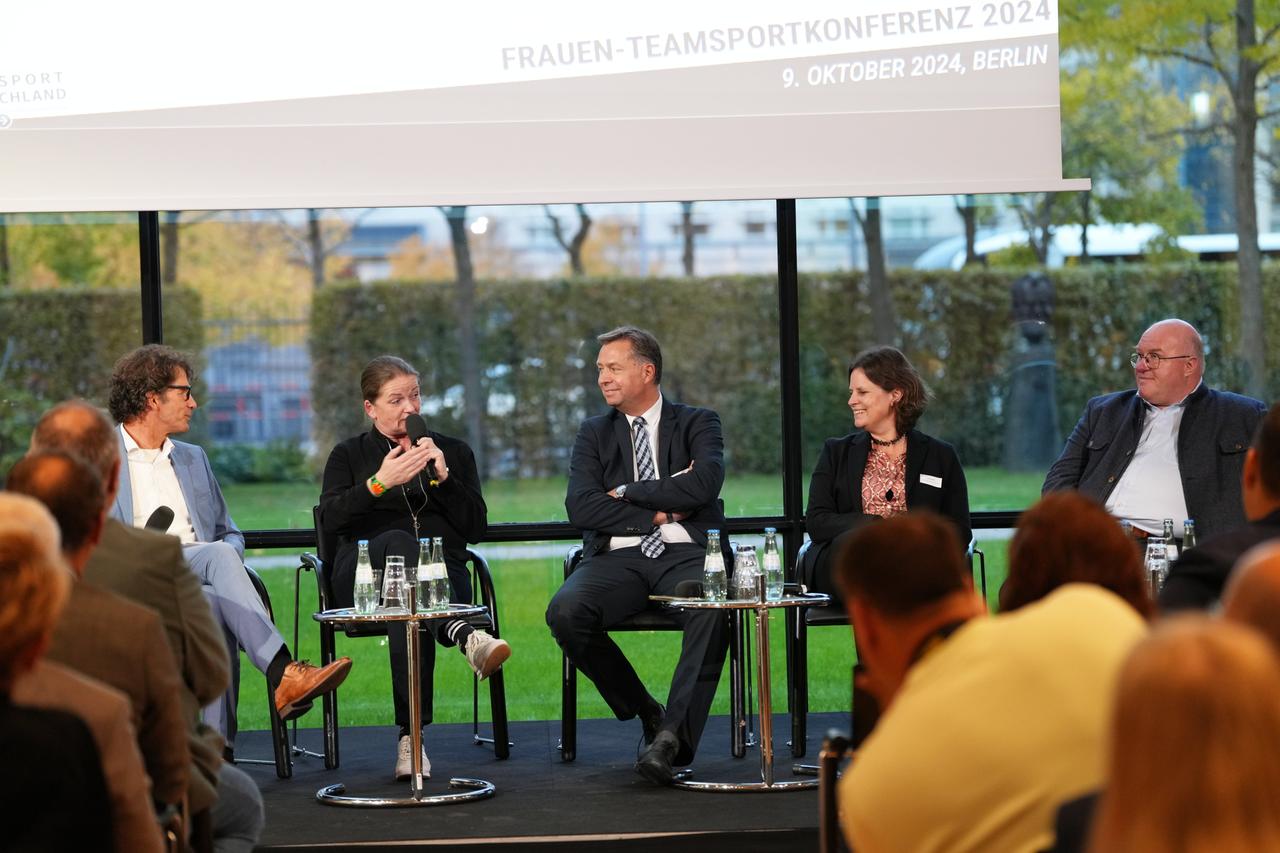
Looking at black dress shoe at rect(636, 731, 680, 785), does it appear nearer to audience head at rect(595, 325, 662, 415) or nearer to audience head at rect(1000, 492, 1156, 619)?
audience head at rect(595, 325, 662, 415)

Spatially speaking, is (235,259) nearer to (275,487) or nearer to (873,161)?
(275,487)

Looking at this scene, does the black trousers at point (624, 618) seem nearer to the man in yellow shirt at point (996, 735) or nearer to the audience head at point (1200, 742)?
the man in yellow shirt at point (996, 735)

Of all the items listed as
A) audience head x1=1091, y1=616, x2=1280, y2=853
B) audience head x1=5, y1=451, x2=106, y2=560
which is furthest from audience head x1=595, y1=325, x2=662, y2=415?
audience head x1=1091, y1=616, x2=1280, y2=853

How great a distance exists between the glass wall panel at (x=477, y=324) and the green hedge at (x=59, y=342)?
0.16 meters

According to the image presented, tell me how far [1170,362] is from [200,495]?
3253 mm

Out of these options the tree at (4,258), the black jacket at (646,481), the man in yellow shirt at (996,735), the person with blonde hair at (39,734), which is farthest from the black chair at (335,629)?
the man in yellow shirt at (996,735)

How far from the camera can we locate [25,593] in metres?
1.96

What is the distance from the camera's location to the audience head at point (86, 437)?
298cm

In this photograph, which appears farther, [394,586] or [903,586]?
[394,586]

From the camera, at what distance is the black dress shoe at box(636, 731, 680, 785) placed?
454 centimetres

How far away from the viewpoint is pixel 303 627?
19.3 feet

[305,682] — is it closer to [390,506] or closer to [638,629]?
[390,506]

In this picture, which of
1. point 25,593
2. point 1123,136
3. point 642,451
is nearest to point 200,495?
point 642,451

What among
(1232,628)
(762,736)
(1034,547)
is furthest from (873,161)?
(1232,628)
